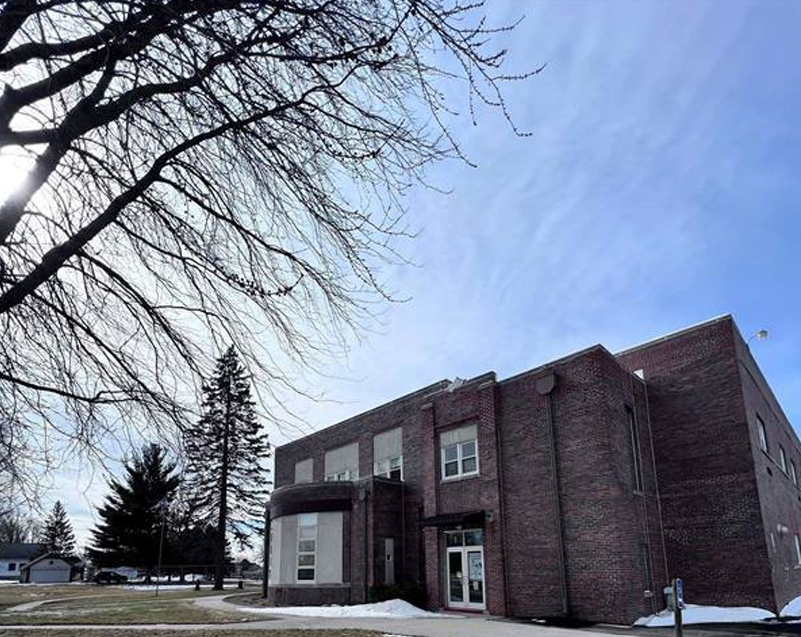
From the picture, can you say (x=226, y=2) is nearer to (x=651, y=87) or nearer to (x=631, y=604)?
(x=651, y=87)

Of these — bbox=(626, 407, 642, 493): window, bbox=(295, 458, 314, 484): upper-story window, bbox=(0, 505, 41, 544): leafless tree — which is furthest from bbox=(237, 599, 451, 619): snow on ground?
bbox=(0, 505, 41, 544): leafless tree

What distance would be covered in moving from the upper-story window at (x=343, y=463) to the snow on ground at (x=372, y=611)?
8.18 meters

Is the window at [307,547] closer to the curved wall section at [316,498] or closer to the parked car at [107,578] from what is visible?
the curved wall section at [316,498]

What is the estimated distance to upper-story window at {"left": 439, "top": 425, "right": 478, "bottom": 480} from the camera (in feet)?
71.7

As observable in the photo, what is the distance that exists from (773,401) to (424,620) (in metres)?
18.6

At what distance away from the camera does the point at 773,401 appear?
92.0ft

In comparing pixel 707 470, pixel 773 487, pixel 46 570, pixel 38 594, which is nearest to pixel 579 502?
pixel 707 470

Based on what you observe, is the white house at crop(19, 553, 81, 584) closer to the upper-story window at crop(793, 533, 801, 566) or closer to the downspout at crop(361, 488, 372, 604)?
the downspout at crop(361, 488, 372, 604)

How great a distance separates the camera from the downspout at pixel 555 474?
18.0 metres

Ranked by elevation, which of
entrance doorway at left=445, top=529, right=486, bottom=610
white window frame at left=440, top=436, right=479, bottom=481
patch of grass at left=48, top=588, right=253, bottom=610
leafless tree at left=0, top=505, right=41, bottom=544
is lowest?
patch of grass at left=48, top=588, right=253, bottom=610

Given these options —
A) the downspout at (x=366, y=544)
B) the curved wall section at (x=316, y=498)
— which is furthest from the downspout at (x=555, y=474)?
the curved wall section at (x=316, y=498)

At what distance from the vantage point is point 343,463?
101 feet

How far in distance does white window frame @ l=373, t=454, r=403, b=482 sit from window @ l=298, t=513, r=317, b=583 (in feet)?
12.3

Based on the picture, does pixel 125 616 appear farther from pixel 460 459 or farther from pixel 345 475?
pixel 345 475
